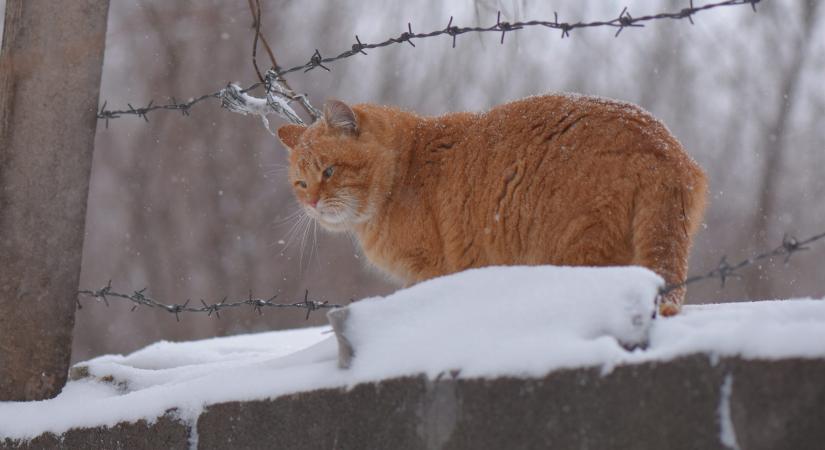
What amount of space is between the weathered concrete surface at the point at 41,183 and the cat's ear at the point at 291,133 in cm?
77

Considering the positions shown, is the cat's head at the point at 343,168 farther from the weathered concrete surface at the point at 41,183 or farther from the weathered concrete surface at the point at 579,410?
the weathered concrete surface at the point at 579,410

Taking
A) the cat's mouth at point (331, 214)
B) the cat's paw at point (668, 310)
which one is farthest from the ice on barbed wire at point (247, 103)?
the cat's paw at point (668, 310)

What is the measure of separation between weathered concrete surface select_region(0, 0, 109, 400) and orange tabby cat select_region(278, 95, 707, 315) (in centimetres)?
83

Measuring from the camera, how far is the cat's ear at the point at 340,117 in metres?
3.31

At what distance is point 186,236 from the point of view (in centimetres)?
1413

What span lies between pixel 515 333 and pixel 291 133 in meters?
1.93

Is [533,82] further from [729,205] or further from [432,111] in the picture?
[729,205]

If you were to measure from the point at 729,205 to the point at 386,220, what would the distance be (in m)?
9.12

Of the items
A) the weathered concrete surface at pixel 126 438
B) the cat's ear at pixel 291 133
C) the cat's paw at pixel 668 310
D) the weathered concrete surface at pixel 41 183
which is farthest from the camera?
the cat's ear at pixel 291 133

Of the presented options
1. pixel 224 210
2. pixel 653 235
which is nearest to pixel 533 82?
pixel 224 210

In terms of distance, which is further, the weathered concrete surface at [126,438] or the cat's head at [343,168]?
the cat's head at [343,168]

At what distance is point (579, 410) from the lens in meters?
1.81

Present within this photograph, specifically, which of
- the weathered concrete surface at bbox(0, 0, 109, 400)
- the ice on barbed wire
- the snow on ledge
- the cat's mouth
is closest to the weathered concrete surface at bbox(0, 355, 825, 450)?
the snow on ledge

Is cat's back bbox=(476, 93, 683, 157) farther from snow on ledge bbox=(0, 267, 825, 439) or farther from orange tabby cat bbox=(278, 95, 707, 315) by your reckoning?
snow on ledge bbox=(0, 267, 825, 439)
